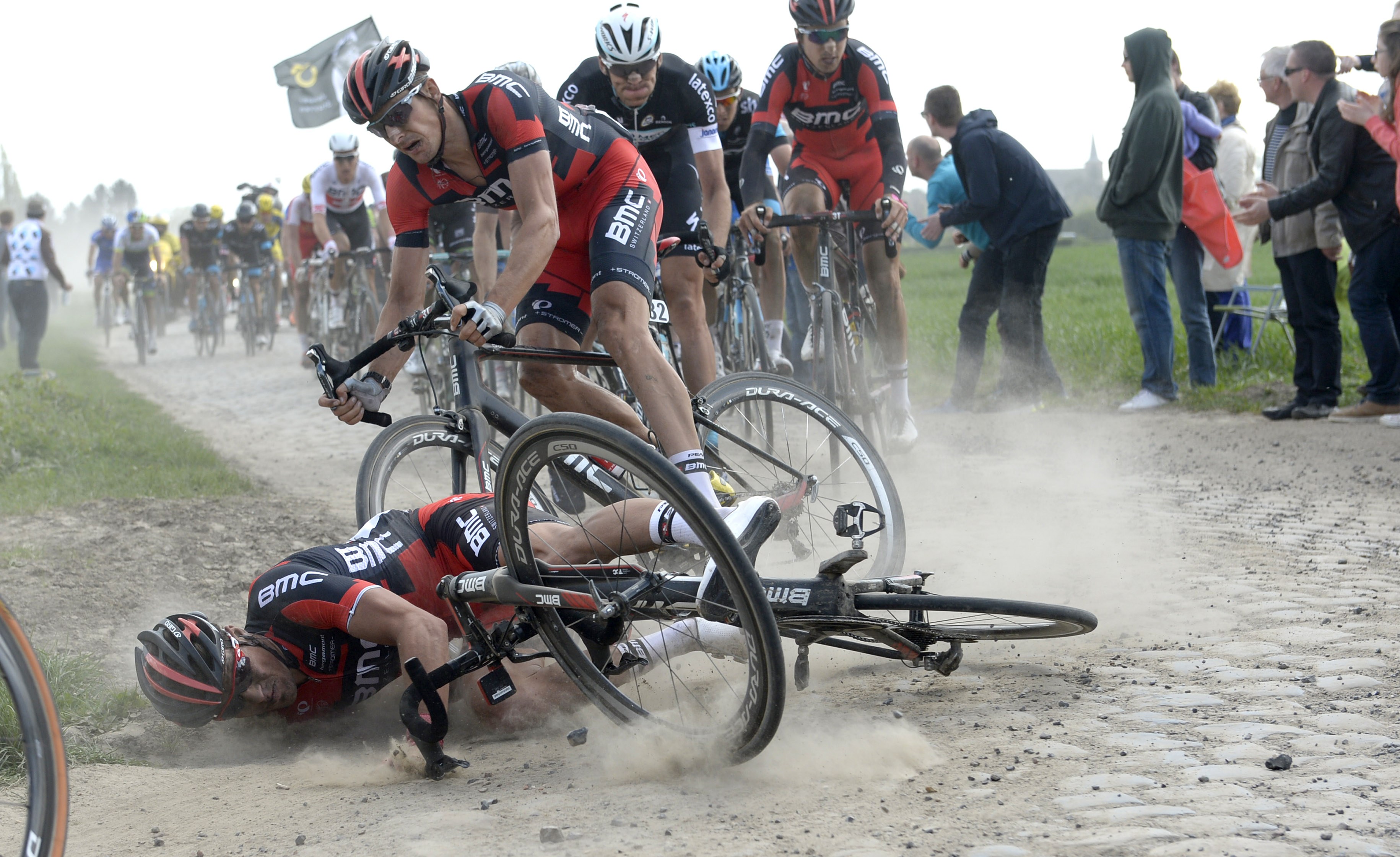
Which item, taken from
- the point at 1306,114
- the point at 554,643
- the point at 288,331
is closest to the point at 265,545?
the point at 554,643

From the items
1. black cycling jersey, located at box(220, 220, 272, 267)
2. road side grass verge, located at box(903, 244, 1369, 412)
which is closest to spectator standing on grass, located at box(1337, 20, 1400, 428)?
road side grass verge, located at box(903, 244, 1369, 412)

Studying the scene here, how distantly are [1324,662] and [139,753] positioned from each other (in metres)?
3.79

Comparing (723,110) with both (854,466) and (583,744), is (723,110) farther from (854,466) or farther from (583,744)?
(583,744)

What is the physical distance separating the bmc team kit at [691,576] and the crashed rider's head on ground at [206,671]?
2.02ft

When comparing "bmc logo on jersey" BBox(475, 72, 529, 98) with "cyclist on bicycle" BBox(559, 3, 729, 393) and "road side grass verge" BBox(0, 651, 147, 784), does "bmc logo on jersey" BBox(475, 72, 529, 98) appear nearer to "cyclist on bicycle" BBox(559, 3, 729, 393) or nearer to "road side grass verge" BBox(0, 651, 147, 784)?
"cyclist on bicycle" BBox(559, 3, 729, 393)

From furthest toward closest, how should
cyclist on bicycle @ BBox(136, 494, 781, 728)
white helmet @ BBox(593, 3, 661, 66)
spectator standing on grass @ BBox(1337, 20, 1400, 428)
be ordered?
spectator standing on grass @ BBox(1337, 20, 1400, 428)
white helmet @ BBox(593, 3, 661, 66)
cyclist on bicycle @ BBox(136, 494, 781, 728)

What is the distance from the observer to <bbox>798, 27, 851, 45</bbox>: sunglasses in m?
6.79

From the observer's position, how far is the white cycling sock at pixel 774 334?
771 centimetres

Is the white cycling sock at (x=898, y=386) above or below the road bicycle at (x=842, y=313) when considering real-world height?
below

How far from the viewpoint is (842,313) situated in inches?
258

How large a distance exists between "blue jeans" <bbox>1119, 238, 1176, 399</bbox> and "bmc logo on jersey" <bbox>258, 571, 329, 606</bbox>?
23.6ft

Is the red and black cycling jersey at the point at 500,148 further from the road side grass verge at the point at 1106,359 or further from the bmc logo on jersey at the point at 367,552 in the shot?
the road side grass verge at the point at 1106,359

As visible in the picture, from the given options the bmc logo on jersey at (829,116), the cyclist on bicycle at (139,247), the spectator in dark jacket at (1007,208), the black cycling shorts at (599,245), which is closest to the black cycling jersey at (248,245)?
the cyclist on bicycle at (139,247)

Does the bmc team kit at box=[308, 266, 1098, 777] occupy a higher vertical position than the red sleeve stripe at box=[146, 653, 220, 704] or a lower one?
higher
